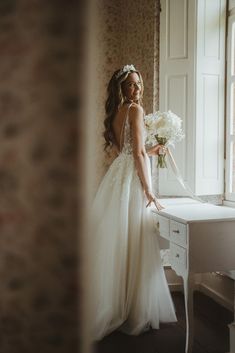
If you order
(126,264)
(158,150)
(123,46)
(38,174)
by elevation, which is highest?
(123,46)

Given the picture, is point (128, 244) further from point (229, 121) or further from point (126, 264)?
point (229, 121)

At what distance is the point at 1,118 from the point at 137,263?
2.15 metres

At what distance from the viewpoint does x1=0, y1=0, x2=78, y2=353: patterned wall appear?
19.5 inches

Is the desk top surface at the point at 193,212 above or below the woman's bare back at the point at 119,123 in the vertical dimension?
below

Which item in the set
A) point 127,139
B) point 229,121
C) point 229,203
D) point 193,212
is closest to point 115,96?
point 127,139

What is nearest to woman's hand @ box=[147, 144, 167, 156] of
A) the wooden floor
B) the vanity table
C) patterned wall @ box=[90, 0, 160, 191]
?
patterned wall @ box=[90, 0, 160, 191]

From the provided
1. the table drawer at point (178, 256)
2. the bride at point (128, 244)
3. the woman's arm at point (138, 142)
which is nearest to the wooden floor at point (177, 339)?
the bride at point (128, 244)

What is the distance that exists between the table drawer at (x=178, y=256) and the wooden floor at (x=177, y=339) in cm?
56

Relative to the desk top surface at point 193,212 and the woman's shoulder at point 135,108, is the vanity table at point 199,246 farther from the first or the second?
the woman's shoulder at point 135,108

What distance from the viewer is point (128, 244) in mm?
2547

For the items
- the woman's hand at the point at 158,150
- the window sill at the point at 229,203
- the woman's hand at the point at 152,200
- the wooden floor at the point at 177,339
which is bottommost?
the wooden floor at the point at 177,339

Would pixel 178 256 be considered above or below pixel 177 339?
above

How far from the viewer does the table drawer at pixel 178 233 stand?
2.13 m

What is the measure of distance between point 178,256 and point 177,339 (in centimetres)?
67
